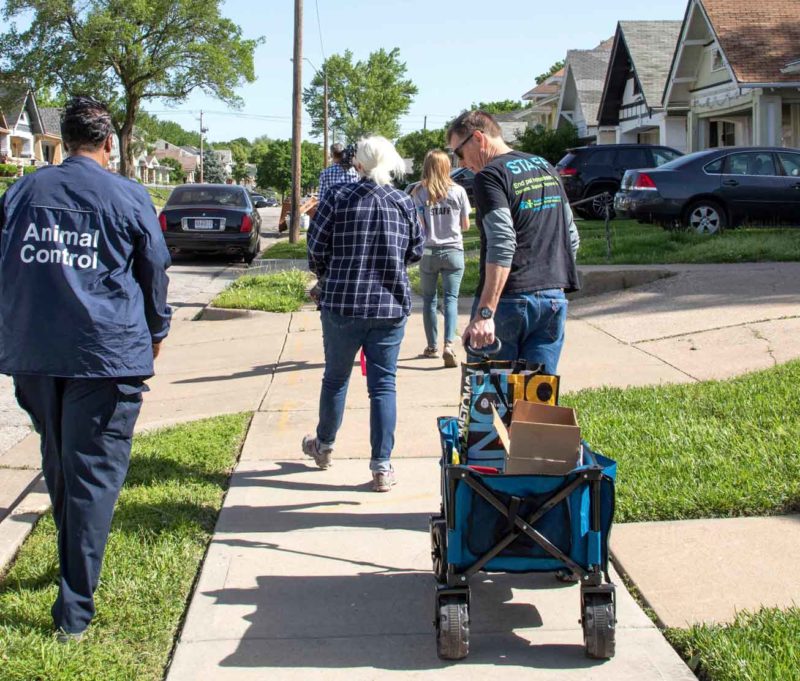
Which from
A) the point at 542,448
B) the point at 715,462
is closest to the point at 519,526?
the point at 542,448

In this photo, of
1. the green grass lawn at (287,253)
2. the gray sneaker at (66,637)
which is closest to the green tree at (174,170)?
the green grass lawn at (287,253)

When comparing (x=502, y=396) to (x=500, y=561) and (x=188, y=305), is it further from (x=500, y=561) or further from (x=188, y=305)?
(x=188, y=305)

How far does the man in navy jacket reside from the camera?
3.44m

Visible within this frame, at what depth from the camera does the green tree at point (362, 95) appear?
9000 cm

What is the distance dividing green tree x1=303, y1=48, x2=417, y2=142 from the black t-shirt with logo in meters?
85.7

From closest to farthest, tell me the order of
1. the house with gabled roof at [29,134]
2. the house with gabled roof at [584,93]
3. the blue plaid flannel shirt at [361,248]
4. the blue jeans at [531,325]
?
the blue jeans at [531,325] < the blue plaid flannel shirt at [361,248] < the house with gabled roof at [584,93] < the house with gabled roof at [29,134]

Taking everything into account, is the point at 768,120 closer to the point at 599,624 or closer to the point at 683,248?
the point at 683,248

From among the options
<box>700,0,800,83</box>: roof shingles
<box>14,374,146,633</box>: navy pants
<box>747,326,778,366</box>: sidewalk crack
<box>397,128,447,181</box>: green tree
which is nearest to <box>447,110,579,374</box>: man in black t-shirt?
<box>14,374,146,633</box>: navy pants

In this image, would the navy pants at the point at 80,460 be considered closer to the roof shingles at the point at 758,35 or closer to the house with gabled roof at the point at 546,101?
the roof shingles at the point at 758,35

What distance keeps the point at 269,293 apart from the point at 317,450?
732cm

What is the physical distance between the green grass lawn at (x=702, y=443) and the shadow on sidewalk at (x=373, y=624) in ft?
3.40

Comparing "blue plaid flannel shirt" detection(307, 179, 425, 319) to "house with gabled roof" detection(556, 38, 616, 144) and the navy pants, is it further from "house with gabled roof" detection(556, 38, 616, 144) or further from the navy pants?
"house with gabled roof" detection(556, 38, 616, 144)

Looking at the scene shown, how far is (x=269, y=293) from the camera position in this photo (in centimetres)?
1266

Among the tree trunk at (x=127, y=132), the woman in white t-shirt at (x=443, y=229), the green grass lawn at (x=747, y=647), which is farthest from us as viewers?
the tree trunk at (x=127, y=132)
